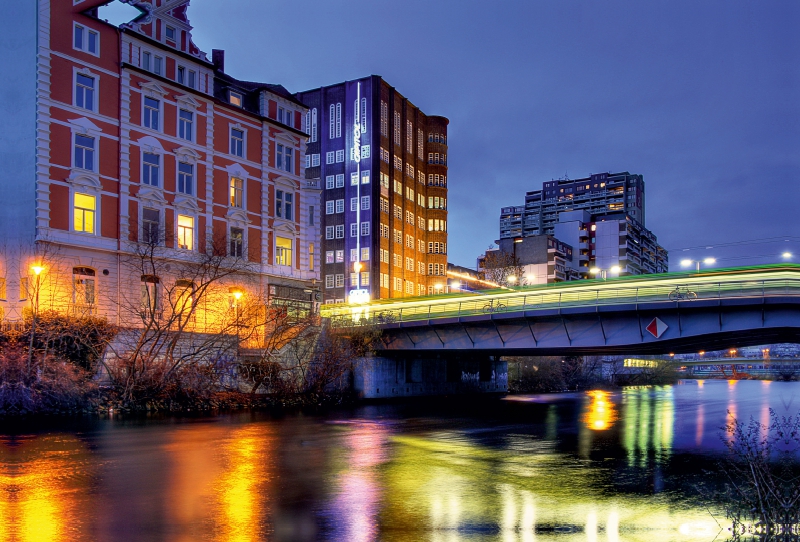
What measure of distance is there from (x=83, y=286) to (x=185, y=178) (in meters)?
11.8

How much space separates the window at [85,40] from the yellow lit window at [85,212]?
914cm

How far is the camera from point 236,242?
178 feet

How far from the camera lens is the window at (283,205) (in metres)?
58.7

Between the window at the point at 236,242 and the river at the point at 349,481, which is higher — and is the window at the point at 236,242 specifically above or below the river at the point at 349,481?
above

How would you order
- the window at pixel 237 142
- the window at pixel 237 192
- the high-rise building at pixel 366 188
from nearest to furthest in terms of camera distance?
the window at pixel 237 192
the window at pixel 237 142
the high-rise building at pixel 366 188

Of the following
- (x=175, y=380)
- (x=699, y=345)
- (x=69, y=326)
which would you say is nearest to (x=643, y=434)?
(x=699, y=345)

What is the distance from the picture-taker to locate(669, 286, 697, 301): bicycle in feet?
117

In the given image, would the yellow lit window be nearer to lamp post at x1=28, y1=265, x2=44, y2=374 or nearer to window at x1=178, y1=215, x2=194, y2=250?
window at x1=178, y1=215, x2=194, y2=250

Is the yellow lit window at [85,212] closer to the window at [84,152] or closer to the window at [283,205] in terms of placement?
the window at [84,152]

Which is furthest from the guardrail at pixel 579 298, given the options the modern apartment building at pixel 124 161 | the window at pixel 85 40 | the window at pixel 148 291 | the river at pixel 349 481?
the window at pixel 85 40

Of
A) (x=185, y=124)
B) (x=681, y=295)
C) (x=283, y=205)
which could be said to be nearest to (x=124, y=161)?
(x=185, y=124)

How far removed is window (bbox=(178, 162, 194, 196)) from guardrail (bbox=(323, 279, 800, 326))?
1375 cm

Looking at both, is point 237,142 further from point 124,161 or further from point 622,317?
Result: point 622,317

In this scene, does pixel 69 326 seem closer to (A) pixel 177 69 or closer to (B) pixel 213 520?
(A) pixel 177 69
